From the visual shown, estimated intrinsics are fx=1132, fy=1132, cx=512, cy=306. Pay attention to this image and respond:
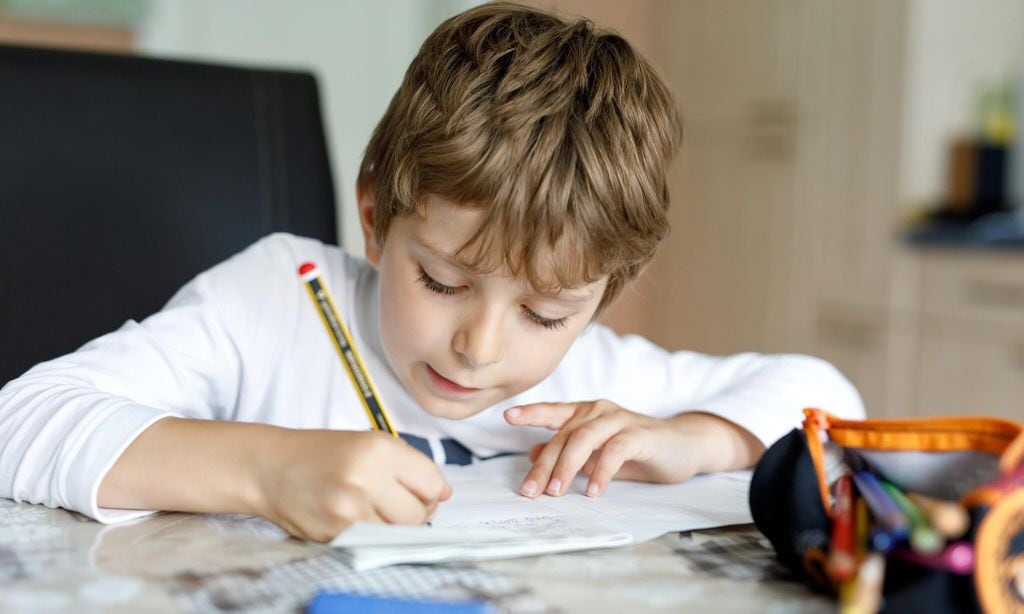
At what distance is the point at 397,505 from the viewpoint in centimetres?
68

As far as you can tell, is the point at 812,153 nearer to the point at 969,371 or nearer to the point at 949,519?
the point at 969,371

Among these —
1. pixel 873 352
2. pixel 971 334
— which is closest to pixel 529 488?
pixel 971 334

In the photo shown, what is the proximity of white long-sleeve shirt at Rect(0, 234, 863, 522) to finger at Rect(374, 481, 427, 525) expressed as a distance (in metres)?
0.25

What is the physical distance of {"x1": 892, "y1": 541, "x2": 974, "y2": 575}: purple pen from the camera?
51 cm

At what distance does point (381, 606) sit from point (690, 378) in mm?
656

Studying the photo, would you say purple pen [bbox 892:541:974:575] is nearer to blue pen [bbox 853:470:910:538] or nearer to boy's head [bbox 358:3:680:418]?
blue pen [bbox 853:470:910:538]

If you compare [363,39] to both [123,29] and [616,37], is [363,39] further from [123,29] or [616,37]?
[616,37]

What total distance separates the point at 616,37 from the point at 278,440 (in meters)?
0.45

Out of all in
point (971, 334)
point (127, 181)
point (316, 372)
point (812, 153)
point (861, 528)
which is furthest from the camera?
point (812, 153)

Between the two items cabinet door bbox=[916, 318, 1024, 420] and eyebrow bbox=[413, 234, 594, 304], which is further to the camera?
cabinet door bbox=[916, 318, 1024, 420]

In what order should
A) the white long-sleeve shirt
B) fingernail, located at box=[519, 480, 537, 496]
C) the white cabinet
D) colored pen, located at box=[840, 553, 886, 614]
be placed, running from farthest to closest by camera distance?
1. the white cabinet
2. the white long-sleeve shirt
3. fingernail, located at box=[519, 480, 537, 496]
4. colored pen, located at box=[840, 553, 886, 614]

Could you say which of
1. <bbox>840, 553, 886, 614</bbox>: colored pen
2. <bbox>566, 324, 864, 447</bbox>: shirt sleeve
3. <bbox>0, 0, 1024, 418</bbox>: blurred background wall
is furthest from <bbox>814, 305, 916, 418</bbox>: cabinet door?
<bbox>840, 553, 886, 614</bbox>: colored pen

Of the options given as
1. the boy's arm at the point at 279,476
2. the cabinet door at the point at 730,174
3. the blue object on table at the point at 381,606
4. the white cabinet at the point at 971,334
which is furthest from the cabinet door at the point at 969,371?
the blue object on table at the point at 381,606

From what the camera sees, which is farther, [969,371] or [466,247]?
[969,371]
